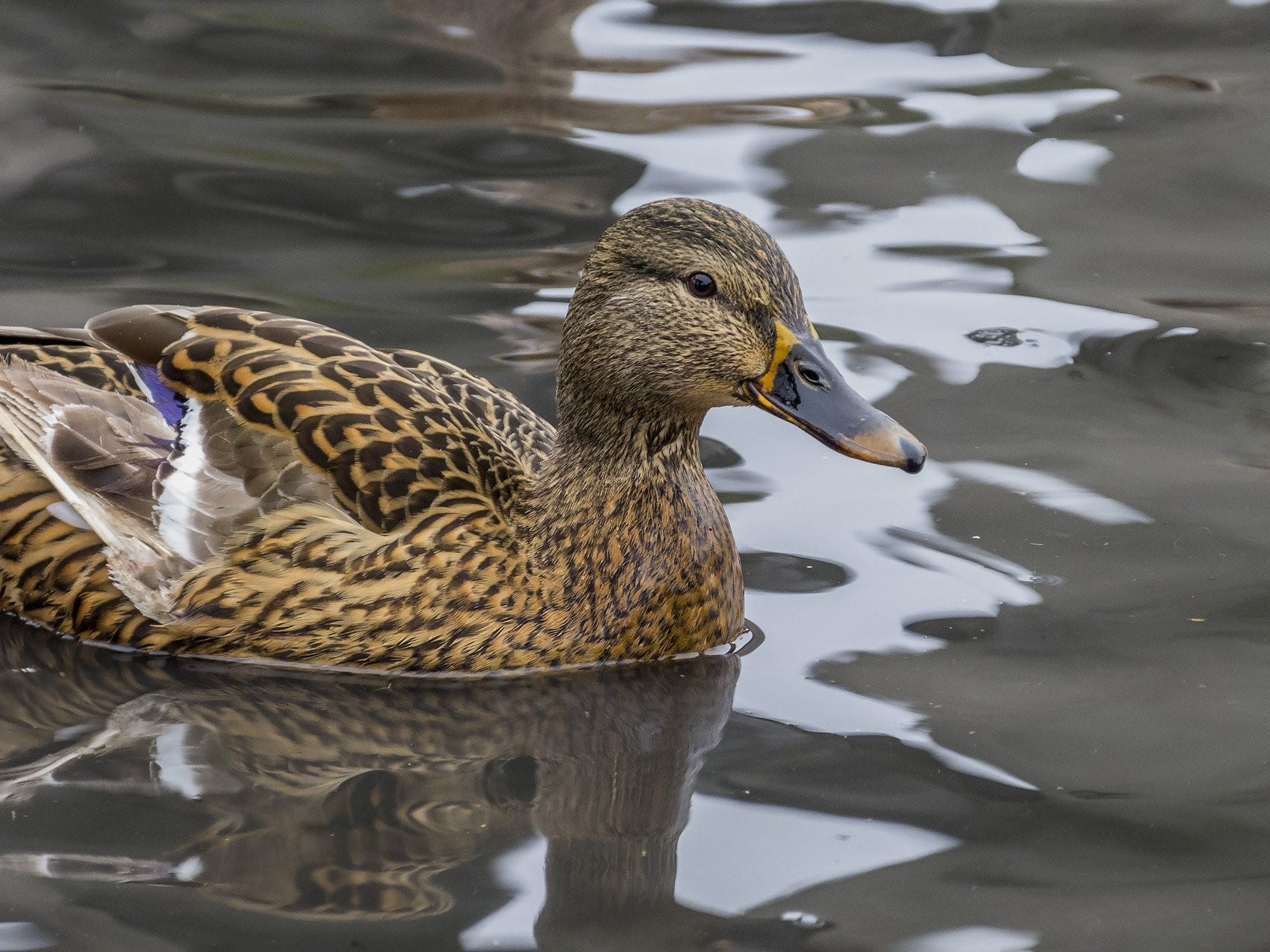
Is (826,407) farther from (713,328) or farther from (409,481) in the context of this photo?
(409,481)

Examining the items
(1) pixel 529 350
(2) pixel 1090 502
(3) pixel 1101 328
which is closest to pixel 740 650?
(2) pixel 1090 502

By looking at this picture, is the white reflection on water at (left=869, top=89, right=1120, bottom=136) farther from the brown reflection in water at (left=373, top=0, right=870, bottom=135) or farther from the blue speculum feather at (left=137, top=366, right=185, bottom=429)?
the blue speculum feather at (left=137, top=366, right=185, bottom=429)

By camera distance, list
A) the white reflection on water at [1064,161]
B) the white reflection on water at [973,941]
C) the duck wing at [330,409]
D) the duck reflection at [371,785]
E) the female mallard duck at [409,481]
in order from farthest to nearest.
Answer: the white reflection on water at [1064,161] < the duck wing at [330,409] < the female mallard duck at [409,481] < the duck reflection at [371,785] < the white reflection on water at [973,941]

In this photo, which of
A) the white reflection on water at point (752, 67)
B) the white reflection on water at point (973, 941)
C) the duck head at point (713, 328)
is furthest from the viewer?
the white reflection on water at point (752, 67)

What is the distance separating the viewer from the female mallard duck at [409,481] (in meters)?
6.10

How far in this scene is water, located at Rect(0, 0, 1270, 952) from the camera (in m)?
5.04

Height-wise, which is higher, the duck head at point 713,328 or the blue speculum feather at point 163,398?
the duck head at point 713,328

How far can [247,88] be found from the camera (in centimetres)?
1150

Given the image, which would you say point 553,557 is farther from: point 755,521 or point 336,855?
point 336,855

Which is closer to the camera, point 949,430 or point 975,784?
point 975,784

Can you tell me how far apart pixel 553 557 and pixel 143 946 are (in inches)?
83.6

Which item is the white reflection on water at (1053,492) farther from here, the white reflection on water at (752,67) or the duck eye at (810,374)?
the white reflection on water at (752,67)

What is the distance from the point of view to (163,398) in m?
6.49

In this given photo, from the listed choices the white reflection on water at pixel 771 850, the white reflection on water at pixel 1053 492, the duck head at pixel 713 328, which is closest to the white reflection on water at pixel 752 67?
the white reflection on water at pixel 1053 492
